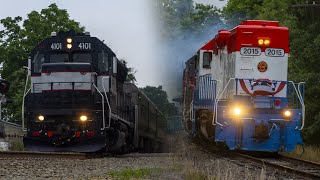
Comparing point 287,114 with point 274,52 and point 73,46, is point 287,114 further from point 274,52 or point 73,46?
point 73,46

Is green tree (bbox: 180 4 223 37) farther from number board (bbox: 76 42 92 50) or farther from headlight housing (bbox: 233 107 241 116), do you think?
headlight housing (bbox: 233 107 241 116)

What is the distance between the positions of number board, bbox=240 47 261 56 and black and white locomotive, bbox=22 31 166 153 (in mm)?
3660

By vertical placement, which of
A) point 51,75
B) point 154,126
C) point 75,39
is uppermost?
point 75,39

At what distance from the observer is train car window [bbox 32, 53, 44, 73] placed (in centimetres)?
1644

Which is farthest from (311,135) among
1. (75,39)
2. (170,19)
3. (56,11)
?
(170,19)

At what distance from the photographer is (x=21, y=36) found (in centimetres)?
4728

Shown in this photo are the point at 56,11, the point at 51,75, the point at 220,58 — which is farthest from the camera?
the point at 56,11

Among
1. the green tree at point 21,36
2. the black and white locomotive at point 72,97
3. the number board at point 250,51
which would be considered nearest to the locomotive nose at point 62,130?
the black and white locomotive at point 72,97

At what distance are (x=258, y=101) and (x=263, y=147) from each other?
1252mm

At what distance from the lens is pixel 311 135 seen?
2152cm

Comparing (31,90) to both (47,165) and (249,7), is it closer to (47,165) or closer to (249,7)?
(47,165)

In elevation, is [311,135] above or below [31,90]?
below

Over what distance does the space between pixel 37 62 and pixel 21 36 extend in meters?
31.9

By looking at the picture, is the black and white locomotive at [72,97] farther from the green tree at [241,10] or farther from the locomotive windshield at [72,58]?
the green tree at [241,10]
